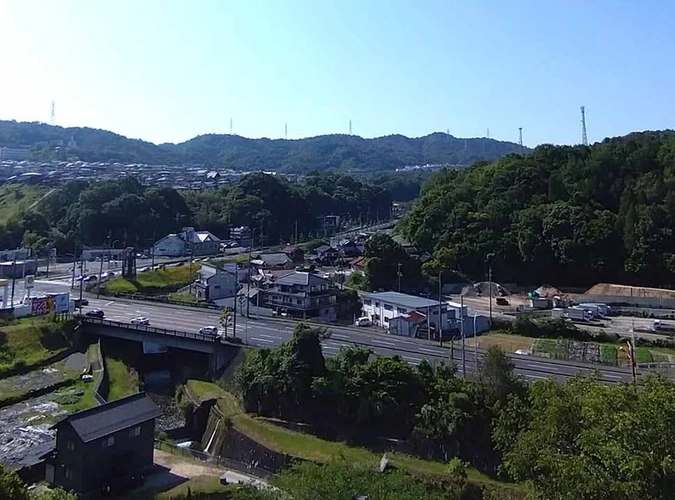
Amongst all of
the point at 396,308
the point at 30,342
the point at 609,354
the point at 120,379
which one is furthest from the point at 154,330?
the point at 609,354

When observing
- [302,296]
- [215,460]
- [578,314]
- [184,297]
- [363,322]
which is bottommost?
[215,460]

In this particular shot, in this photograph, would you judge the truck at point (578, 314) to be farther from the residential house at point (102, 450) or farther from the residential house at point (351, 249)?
the residential house at point (102, 450)

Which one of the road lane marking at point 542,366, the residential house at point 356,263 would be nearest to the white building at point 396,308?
the road lane marking at point 542,366

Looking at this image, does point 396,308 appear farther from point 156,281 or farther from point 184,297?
point 156,281

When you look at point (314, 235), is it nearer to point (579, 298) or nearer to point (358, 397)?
point (579, 298)

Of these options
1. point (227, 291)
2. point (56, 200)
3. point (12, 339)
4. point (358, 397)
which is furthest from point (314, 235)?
point (358, 397)

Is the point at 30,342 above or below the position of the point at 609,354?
above

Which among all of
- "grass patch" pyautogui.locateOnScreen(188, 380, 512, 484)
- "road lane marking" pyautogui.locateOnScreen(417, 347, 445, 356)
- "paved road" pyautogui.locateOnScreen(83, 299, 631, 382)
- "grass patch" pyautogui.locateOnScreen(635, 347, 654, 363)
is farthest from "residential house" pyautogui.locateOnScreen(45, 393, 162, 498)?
"grass patch" pyautogui.locateOnScreen(635, 347, 654, 363)

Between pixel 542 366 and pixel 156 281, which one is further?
pixel 156 281
